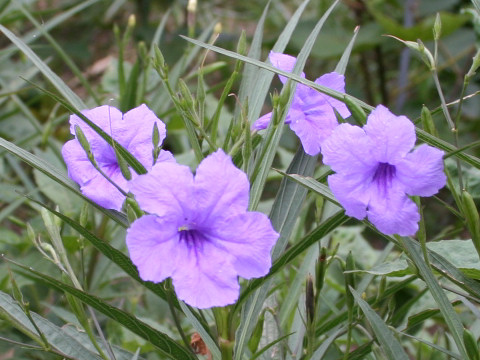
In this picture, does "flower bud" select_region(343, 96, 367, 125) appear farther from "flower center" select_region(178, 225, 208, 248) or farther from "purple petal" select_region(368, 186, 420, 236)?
"flower center" select_region(178, 225, 208, 248)

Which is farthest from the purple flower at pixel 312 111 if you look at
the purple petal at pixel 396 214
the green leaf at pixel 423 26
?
the green leaf at pixel 423 26

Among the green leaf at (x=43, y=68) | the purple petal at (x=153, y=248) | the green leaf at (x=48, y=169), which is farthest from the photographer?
the green leaf at (x=43, y=68)

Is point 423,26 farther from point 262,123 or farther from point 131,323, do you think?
point 131,323

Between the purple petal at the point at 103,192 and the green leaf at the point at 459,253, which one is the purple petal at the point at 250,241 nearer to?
the purple petal at the point at 103,192

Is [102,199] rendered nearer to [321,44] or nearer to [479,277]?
[479,277]

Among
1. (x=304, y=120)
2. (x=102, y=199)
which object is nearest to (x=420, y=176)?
(x=304, y=120)
